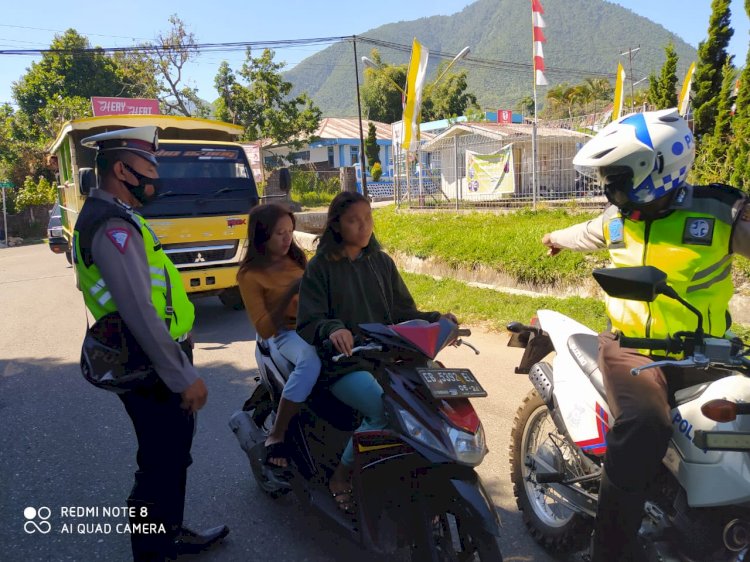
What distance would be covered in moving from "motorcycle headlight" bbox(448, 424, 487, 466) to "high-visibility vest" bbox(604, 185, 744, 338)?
0.77m

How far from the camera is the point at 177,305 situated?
2.68 metres

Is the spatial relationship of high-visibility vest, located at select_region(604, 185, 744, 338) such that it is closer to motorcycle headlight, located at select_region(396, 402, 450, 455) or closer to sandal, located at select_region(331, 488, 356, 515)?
motorcycle headlight, located at select_region(396, 402, 450, 455)

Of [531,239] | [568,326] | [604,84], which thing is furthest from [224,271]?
[604,84]

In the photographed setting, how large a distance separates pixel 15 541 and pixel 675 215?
141 inches

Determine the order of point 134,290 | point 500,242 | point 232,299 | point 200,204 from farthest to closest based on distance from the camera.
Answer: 1. point 500,242
2. point 232,299
3. point 200,204
4. point 134,290

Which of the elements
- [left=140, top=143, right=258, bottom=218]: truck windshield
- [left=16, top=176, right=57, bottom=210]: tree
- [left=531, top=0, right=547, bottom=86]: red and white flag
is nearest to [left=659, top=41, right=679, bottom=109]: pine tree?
[left=531, top=0, right=547, bottom=86]: red and white flag

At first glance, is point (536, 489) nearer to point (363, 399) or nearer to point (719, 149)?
point (363, 399)

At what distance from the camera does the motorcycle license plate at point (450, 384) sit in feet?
Result: 7.53

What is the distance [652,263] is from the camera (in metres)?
2.32

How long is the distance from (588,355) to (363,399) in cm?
100

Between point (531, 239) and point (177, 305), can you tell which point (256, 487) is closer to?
point (177, 305)

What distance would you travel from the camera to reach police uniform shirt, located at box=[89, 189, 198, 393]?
7.68ft

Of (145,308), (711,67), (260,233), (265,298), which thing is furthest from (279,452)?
(711,67)

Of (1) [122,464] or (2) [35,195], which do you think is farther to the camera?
(2) [35,195]
